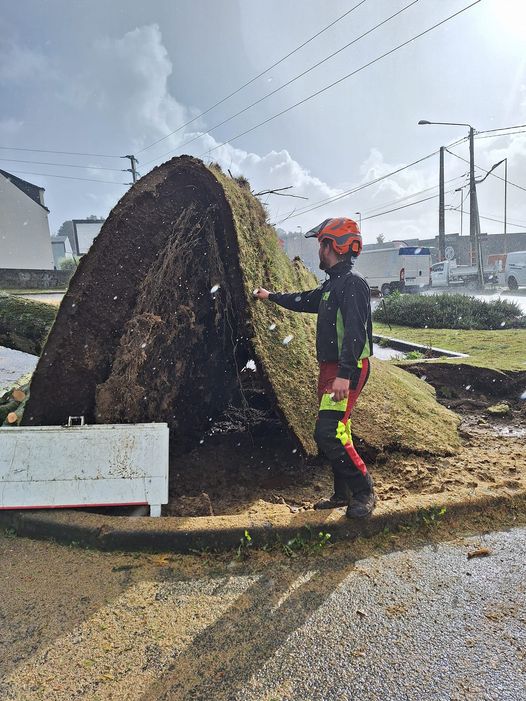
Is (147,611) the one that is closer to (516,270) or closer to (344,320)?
(344,320)

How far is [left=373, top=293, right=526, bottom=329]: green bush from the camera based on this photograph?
12.7 meters

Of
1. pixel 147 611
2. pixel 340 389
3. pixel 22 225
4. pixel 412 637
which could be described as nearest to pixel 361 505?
pixel 340 389

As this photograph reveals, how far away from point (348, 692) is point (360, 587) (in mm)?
626

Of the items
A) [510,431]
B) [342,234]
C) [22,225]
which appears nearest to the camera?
[342,234]

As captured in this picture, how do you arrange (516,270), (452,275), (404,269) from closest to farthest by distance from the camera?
(516,270), (404,269), (452,275)

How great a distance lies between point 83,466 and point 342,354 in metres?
1.68

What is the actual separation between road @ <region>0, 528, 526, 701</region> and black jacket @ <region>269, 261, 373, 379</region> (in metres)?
1.11

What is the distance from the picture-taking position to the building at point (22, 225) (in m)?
38.3

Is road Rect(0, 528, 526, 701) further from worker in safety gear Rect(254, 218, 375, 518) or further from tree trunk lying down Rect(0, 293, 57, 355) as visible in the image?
tree trunk lying down Rect(0, 293, 57, 355)

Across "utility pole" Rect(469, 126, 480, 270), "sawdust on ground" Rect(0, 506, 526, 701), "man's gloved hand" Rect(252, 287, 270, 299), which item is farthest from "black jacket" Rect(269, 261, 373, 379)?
"utility pole" Rect(469, 126, 480, 270)

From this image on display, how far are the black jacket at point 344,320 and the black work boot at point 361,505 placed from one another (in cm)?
74

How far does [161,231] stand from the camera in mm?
3617

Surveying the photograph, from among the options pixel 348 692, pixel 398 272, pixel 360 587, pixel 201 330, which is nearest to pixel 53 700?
pixel 348 692

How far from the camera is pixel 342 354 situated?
2.77m
